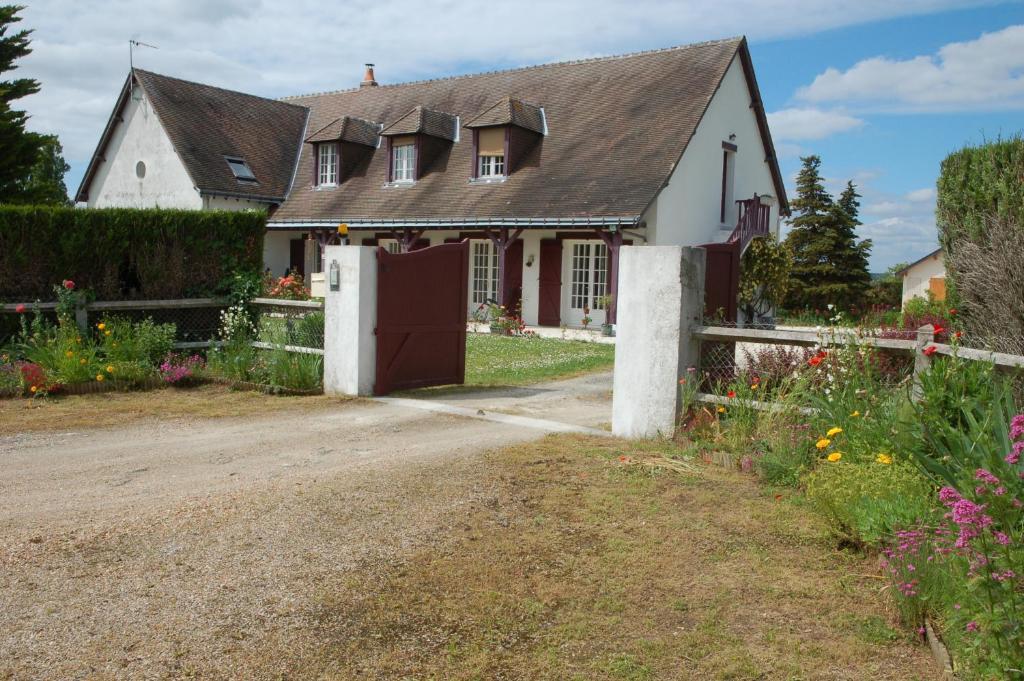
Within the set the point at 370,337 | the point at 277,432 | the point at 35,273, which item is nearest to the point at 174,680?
the point at 277,432

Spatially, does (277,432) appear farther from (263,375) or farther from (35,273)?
(35,273)

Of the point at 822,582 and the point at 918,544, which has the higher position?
the point at 918,544

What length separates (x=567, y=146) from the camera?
78.7 ft

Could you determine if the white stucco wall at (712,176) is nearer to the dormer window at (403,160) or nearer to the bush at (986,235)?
the dormer window at (403,160)

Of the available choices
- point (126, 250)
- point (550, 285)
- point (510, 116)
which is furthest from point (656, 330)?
point (510, 116)

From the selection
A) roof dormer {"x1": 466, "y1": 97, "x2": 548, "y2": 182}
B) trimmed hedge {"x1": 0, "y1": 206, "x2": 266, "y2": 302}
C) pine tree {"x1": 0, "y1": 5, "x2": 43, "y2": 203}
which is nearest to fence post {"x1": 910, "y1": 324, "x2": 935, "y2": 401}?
trimmed hedge {"x1": 0, "y1": 206, "x2": 266, "y2": 302}

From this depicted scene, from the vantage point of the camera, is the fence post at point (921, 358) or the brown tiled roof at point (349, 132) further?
the brown tiled roof at point (349, 132)

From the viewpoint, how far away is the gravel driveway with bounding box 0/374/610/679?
3758mm

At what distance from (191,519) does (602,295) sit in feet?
59.8

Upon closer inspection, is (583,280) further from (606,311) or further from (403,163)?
(403,163)

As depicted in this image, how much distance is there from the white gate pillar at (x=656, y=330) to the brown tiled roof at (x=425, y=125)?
1917 cm

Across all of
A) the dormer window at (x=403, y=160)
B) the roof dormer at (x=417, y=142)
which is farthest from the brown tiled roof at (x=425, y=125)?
the dormer window at (x=403, y=160)

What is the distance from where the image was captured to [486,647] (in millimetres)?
3789

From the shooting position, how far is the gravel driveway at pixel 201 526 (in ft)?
12.3
